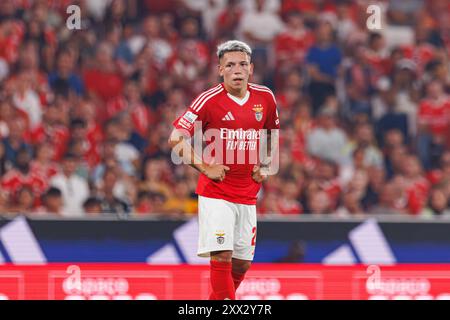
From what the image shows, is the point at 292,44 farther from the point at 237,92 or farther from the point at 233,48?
the point at 233,48

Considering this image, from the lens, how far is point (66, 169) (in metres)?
14.0

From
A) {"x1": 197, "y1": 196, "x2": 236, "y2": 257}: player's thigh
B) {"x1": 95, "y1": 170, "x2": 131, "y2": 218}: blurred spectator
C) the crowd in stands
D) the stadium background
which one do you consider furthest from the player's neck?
{"x1": 95, "y1": 170, "x2": 131, "y2": 218}: blurred spectator

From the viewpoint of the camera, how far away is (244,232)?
8961mm

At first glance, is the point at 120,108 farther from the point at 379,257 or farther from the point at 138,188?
the point at 379,257

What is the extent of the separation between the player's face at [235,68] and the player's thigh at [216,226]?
2.78ft

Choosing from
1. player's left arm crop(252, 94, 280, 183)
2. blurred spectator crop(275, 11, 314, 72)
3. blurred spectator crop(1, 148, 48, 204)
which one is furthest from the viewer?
blurred spectator crop(275, 11, 314, 72)

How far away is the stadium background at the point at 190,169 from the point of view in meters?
11.4

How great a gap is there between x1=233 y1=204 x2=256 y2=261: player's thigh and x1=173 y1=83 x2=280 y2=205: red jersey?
0.08 m

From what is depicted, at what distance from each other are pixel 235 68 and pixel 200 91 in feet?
25.0

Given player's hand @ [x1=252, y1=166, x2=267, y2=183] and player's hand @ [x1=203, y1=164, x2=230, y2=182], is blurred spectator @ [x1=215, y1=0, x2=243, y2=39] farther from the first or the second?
player's hand @ [x1=203, y1=164, x2=230, y2=182]

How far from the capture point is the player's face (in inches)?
342

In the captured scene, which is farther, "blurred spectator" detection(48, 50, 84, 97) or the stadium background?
"blurred spectator" detection(48, 50, 84, 97)

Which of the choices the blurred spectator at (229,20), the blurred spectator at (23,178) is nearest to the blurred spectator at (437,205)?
the blurred spectator at (229,20)

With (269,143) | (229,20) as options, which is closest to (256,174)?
(269,143)
